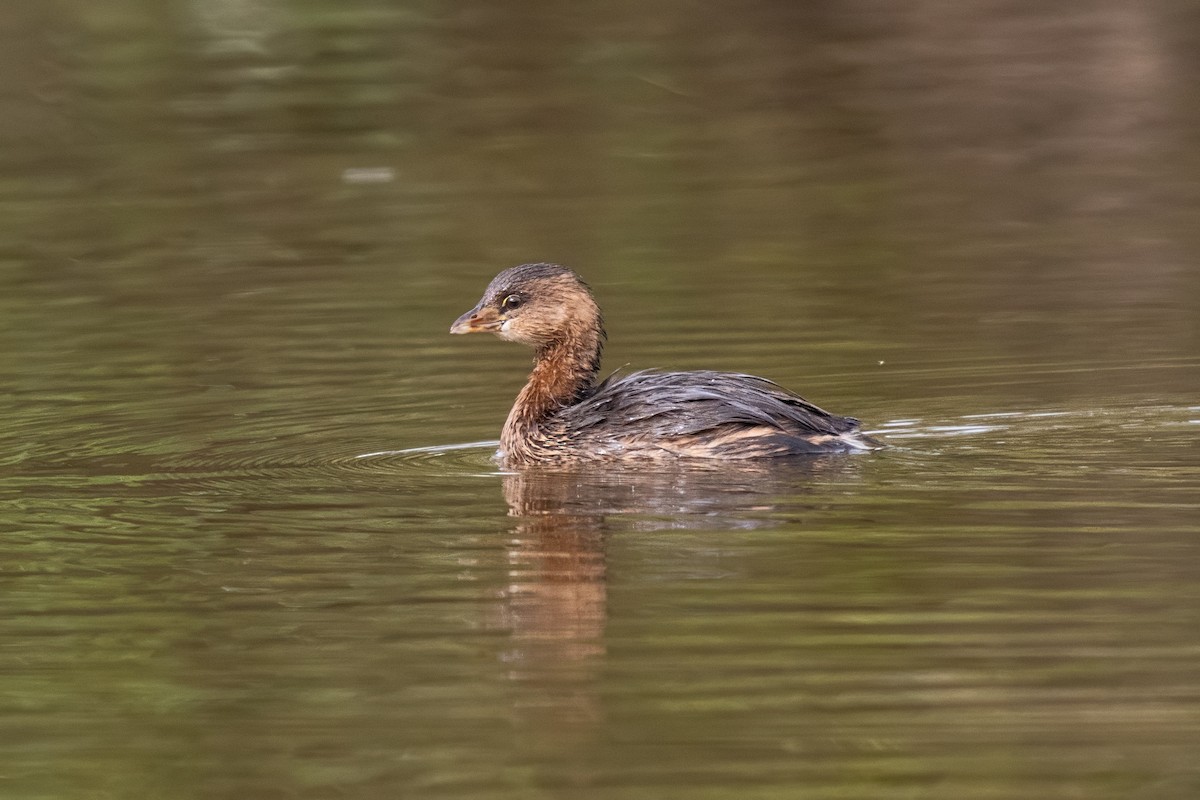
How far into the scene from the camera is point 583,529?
25.9 ft

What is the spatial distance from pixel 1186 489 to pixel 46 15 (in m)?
17.6

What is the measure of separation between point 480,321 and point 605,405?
0.85 m

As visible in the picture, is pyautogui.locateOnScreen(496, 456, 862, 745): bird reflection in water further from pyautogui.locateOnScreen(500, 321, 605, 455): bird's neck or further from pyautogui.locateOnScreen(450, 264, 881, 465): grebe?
pyautogui.locateOnScreen(500, 321, 605, 455): bird's neck

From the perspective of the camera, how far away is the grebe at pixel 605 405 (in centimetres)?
884

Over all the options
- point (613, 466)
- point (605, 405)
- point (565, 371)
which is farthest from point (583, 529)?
point (565, 371)

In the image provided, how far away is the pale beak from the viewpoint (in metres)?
9.81

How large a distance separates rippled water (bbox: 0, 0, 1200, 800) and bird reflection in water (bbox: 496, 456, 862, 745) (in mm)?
25

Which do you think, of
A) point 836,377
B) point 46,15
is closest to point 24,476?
point 836,377

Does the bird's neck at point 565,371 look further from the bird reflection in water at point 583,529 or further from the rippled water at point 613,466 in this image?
the bird reflection in water at point 583,529

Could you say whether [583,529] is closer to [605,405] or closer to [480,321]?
[605,405]

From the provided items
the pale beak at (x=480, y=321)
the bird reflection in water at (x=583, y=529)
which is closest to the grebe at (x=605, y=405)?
the pale beak at (x=480, y=321)

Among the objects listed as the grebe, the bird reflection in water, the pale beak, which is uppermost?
the pale beak

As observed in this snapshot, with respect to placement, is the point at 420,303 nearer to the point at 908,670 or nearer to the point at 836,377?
the point at 836,377

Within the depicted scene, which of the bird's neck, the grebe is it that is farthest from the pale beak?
the bird's neck
